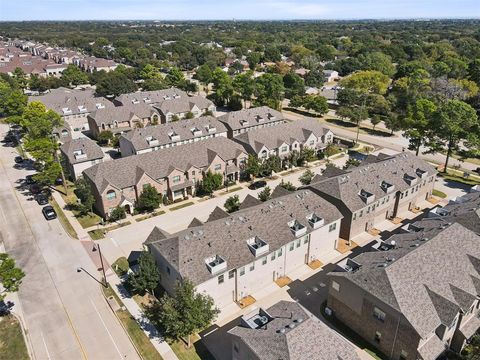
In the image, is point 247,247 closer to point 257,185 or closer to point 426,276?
point 426,276

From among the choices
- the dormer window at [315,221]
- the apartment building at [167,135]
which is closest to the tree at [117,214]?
the apartment building at [167,135]

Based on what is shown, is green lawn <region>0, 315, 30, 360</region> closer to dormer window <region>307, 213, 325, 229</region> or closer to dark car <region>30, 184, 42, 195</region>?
dark car <region>30, 184, 42, 195</region>

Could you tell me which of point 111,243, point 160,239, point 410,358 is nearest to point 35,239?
point 111,243

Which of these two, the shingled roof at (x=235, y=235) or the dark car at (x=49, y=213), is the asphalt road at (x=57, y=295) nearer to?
the dark car at (x=49, y=213)

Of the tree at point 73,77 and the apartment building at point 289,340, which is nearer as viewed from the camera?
the apartment building at point 289,340

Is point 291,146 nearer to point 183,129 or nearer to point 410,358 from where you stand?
point 183,129

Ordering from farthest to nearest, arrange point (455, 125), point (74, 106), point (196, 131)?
1. point (74, 106)
2. point (196, 131)
3. point (455, 125)

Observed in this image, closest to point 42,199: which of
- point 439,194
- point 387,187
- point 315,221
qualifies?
point 315,221
